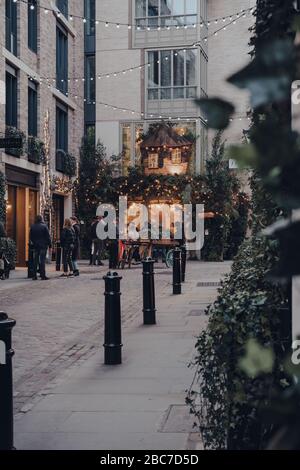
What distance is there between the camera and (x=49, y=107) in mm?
26766

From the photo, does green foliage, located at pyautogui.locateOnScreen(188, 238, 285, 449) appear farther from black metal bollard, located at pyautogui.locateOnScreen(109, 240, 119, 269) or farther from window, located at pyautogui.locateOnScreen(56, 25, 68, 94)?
window, located at pyautogui.locateOnScreen(56, 25, 68, 94)

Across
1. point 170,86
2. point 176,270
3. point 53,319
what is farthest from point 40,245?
point 170,86

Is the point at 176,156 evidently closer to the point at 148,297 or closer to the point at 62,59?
the point at 62,59

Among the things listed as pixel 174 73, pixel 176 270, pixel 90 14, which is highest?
pixel 90 14

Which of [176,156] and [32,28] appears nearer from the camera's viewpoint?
[32,28]

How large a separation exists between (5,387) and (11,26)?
67.2ft

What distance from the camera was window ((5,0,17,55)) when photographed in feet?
72.8

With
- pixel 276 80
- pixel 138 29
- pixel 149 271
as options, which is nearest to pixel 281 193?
pixel 276 80

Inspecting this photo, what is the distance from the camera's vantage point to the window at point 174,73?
30312 mm

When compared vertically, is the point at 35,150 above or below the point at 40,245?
above

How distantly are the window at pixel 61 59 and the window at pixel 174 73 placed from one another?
397cm

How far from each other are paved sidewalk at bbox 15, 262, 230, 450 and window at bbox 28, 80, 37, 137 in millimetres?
17234

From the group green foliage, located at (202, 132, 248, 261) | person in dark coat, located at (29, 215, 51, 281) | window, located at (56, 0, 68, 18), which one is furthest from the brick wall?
green foliage, located at (202, 132, 248, 261)

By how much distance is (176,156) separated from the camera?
28156 millimetres
